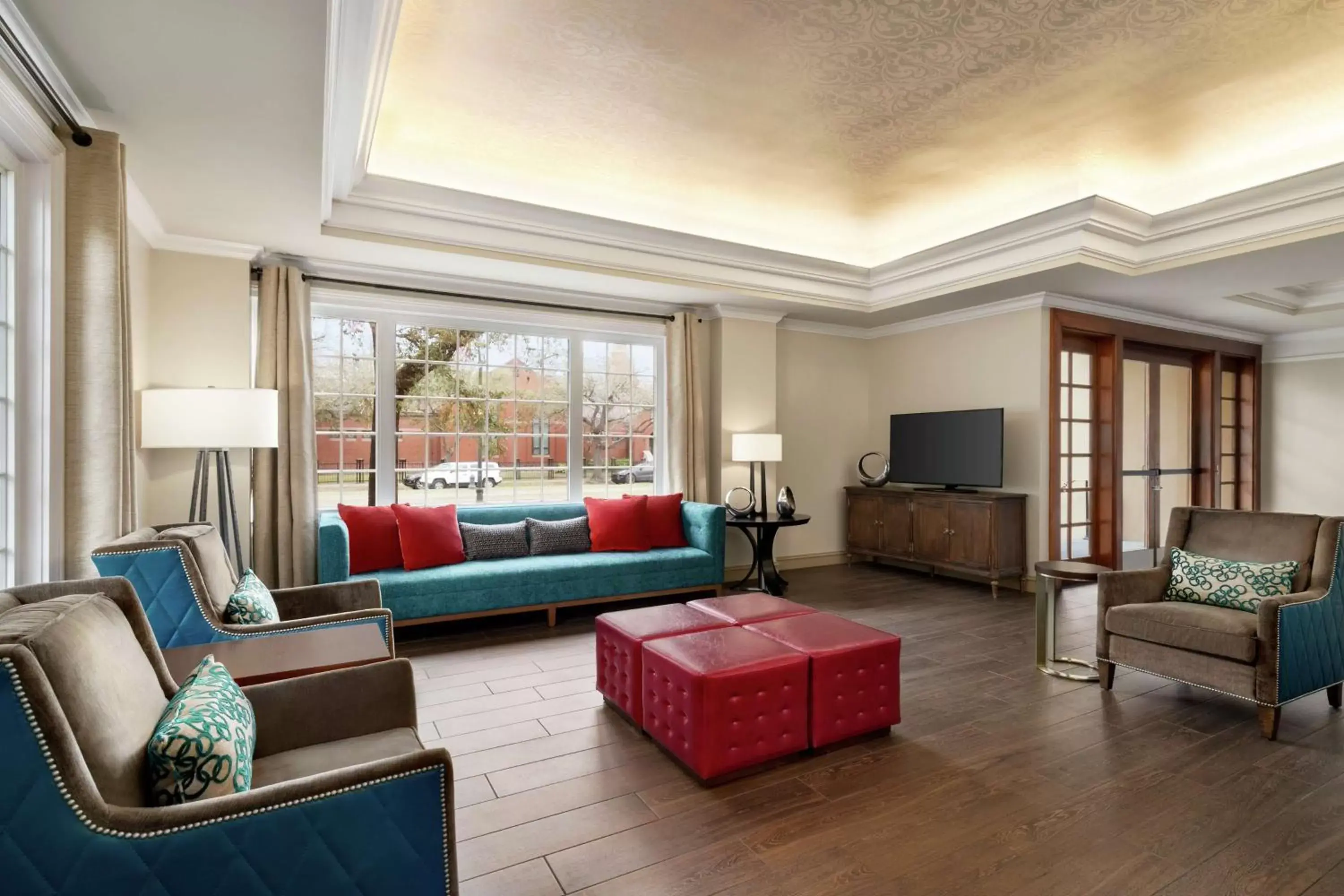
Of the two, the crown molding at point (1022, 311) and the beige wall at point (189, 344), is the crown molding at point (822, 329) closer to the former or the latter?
the crown molding at point (1022, 311)

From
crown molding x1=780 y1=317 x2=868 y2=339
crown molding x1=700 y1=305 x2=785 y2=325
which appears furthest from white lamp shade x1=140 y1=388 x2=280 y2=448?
crown molding x1=780 y1=317 x2=868 y2=339

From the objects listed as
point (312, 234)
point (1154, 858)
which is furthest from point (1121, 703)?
point (312, 234)

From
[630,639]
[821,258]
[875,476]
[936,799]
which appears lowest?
[936,799]

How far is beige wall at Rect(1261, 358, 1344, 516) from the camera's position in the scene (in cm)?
699

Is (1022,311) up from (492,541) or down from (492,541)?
up

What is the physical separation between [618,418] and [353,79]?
3.46m

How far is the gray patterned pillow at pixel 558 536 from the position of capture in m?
4.85

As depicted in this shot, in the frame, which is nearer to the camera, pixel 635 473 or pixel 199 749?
pixel 199 749

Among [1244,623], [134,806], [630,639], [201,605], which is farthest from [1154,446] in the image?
[134,806]

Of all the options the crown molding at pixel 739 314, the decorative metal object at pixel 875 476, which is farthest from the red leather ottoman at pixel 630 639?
the decorative metal object at pixel 875 476

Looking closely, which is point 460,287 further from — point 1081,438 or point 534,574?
point 1081,438

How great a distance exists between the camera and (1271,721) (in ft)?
8.96

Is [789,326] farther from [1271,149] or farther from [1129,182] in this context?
[1271,149]

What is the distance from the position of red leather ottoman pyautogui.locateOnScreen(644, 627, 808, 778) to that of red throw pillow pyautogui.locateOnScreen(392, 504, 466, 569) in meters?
2.16
